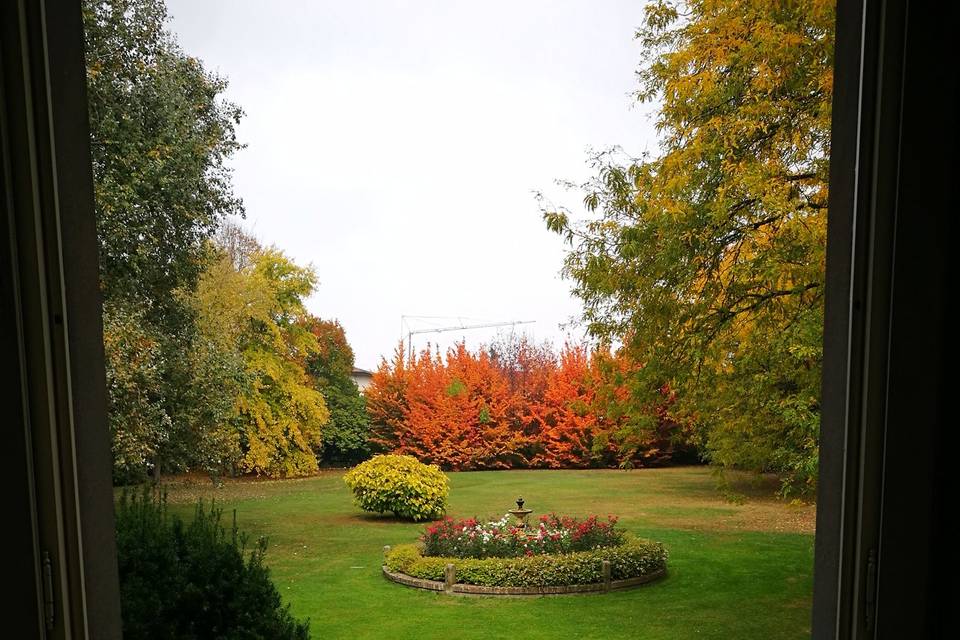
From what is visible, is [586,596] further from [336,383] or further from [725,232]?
[725,232]

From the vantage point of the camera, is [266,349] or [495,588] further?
[495,588]

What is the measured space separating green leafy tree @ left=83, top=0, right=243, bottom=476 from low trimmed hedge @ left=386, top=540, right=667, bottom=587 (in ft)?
3.78

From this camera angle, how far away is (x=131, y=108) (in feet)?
7.49

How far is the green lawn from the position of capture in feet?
10.2

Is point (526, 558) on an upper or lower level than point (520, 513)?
lower

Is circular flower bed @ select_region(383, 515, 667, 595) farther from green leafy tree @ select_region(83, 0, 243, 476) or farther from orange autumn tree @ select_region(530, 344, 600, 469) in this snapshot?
green leafy tree @ select_region(83, 0, 243, 476)

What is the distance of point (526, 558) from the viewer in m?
3.35

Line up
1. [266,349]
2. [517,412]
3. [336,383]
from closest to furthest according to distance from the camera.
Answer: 1. [266,349]
2. [336,383]
3. [517,412]

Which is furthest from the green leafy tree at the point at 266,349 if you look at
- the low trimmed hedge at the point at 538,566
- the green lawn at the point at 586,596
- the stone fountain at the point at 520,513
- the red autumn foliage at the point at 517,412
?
the stone fountain at the point at 520,513

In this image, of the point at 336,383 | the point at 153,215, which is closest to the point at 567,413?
the point at 336,383

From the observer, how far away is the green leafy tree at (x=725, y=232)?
3.17 meters

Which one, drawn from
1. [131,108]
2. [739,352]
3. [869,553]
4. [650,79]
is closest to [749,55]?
[650,79]

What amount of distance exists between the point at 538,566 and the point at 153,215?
2193 millimetres

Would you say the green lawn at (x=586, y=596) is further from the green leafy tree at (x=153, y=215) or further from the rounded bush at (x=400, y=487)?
the green leafy tree at (x=153, y=215)
